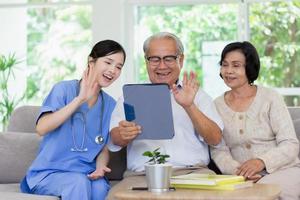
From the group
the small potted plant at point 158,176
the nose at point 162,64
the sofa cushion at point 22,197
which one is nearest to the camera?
the small potted plant at point 158,176

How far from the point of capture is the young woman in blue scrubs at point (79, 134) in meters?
3.12

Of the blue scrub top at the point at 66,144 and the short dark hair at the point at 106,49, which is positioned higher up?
the short dark hair at the point at 106,49

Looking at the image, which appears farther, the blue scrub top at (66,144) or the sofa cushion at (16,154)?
the sofa cushion at (16,154)

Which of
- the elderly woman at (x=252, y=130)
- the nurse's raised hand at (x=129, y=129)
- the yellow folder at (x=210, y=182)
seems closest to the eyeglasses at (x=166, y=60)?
the elderly woman at (x=252, y=130)

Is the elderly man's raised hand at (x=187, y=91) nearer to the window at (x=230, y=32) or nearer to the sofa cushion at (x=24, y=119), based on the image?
the sofa cushion at (x=24, y=119)

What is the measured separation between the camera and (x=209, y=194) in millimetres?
2428

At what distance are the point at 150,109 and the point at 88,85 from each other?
1.21 feet

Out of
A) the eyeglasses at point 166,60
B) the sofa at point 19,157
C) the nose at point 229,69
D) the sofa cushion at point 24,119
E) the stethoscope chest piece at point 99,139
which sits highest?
the eyeglasses at point 166,60

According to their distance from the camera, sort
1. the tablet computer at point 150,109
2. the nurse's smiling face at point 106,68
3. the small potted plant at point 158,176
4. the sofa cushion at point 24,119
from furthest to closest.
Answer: the sofa cushion at point 24,119
the nurse's smiling face at point 106,68
the tablet computer at point 150,109
the small potted plant at point 158,176

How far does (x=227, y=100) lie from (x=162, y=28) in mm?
2737

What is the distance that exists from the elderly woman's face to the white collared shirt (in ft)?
0.53

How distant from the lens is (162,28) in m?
6.04

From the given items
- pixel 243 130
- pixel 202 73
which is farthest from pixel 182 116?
pixel 202 73

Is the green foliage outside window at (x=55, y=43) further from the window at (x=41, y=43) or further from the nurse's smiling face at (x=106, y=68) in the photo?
the nurse's smiling face at (x=106, y=68)
